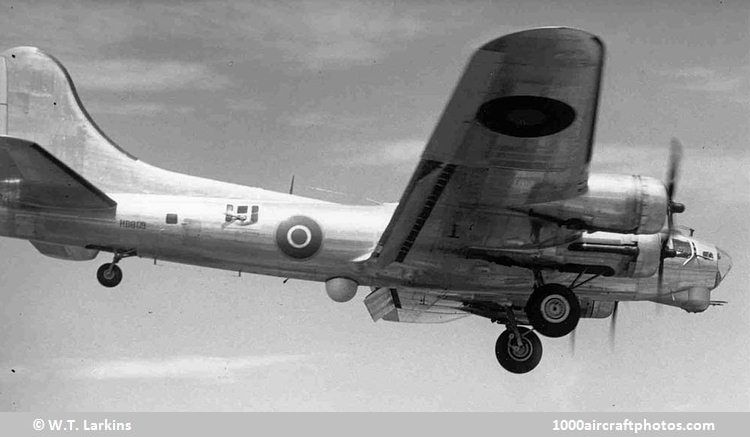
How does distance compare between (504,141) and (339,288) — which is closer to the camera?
(504,141)

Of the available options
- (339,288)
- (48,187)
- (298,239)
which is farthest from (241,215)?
(48,187)

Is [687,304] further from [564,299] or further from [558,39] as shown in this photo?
[558,39]

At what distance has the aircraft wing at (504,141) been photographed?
26.5ft

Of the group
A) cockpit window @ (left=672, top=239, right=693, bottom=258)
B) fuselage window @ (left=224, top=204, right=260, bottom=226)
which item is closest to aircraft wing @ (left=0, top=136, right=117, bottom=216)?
fuselage window @ (left=224, top=204, right=260, bottom=226)

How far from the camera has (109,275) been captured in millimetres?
11516

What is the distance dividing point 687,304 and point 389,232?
16.2 ft

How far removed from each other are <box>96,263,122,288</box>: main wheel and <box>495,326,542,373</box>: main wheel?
18.6 feet

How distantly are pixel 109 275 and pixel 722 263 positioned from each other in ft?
28.3

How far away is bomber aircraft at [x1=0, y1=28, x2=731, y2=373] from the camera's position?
1006cm

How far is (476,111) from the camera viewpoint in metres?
8.88

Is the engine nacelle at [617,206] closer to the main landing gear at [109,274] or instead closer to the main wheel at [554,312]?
the main wheel at [554,312]

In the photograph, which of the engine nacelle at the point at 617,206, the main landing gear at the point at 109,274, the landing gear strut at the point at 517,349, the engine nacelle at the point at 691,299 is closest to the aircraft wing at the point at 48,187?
the main landing gear at the point at 109,274

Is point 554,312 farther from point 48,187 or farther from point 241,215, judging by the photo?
point 48,187

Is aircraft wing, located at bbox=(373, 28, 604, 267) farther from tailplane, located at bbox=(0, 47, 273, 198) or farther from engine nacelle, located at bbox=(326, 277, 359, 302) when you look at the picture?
tailplane, located at bbox=(0, 47, 273, 198)
